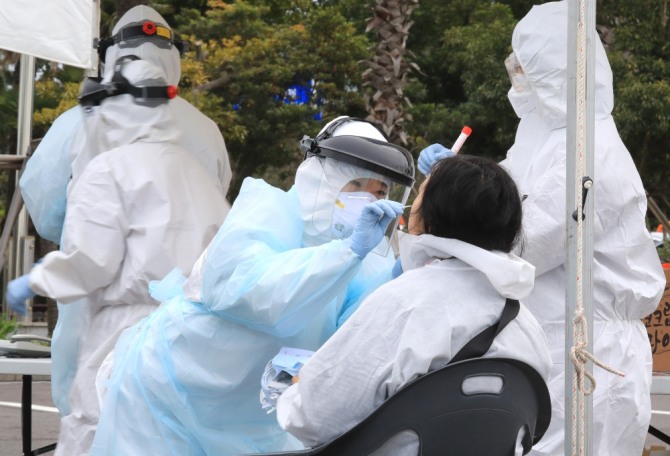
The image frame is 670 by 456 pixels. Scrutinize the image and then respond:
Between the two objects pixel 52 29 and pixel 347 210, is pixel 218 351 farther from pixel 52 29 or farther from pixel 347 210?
pixel 52 29

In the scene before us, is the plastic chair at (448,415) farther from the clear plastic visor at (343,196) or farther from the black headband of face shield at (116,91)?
the black headband of face shield at (116,91)

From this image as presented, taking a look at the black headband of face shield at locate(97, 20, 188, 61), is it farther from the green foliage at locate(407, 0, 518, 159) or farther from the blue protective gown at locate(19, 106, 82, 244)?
the green foliage at locate(407, 0, 518, 159)

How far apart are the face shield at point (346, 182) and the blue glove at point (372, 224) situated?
0.89ft

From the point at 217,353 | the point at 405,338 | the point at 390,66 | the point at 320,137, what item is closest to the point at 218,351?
the point at 217,353

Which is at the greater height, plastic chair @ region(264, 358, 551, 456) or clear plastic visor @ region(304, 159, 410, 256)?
clear plastic visor @ region(304, 159, 410, 256)

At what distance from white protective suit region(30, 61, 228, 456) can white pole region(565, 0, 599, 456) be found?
1860 millimetres

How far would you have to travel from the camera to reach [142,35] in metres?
4.48

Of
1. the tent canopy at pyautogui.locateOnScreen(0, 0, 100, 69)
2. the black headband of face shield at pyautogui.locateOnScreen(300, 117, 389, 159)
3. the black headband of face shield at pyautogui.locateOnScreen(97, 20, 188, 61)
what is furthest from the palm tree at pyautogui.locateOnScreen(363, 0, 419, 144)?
the black headband of face shield at pyautogui.locateOnScreen(300, 117, 389, 159)

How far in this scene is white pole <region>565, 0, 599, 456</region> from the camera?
2537 mm

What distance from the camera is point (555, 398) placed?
343 centimetres

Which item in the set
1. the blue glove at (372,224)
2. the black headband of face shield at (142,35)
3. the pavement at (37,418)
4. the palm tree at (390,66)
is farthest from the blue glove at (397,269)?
the palm tree at (390,66)

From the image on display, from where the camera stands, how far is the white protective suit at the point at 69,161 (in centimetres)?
432

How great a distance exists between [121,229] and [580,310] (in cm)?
200

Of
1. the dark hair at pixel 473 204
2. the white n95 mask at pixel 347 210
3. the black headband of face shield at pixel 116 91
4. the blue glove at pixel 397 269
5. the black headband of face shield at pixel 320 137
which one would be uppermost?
the dark hair at pixel 473 204
